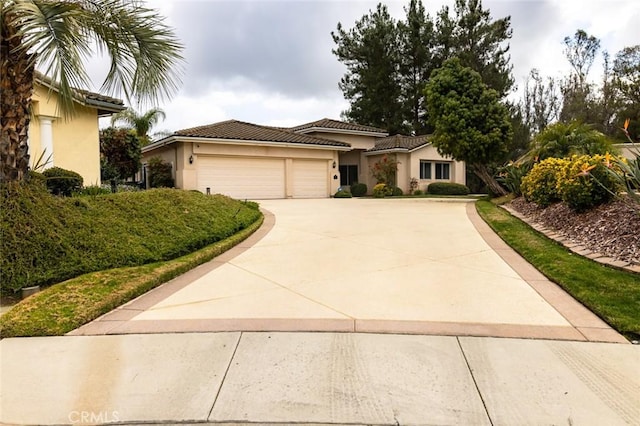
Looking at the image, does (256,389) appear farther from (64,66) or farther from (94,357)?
(64,66)

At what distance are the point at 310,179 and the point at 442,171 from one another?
A: 35.6 ft

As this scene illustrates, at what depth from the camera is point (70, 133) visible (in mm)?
13211

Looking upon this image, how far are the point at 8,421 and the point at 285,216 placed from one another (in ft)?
33.7

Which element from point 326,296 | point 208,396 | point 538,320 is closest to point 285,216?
point 326,296

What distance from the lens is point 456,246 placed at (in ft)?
26.5

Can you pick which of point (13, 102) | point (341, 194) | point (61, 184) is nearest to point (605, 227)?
point (13, 102)

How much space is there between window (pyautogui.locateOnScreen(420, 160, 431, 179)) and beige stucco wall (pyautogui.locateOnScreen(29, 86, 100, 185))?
64.1 feet

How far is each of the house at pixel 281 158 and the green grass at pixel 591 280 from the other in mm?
14151

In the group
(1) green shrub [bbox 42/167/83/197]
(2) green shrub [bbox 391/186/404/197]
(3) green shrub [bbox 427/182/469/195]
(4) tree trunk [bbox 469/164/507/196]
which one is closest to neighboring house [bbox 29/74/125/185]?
(1) green shrub [bbox 42/167/83/197]

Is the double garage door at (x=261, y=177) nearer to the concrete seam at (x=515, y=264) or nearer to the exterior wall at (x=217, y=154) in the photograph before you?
the exterior wall at (x=217, y=154)

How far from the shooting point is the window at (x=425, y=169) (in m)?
27.2

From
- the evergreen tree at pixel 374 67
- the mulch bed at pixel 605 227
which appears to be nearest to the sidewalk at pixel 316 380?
the mulch bed at pixel 605 227

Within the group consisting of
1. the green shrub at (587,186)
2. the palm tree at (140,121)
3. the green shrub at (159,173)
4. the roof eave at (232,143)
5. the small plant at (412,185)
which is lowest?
the green shrub at (587,186)

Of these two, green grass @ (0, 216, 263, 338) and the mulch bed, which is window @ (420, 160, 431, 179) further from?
green grass @ (0, 216, 263, 338)
